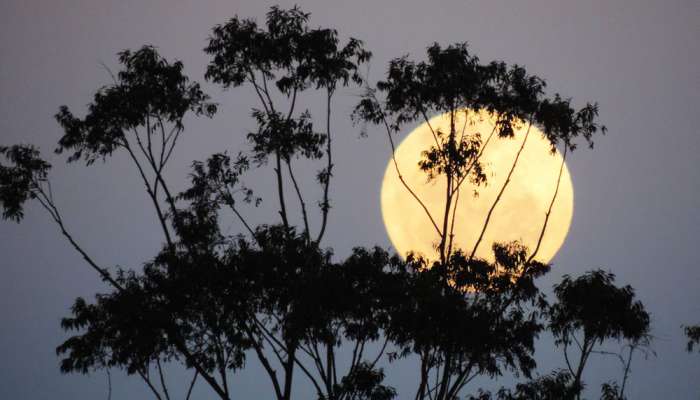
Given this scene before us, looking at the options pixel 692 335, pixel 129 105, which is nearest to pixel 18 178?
pixel 129 105

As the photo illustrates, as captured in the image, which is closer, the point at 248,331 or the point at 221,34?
the point at 248,331

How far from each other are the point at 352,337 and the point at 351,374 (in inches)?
48.4

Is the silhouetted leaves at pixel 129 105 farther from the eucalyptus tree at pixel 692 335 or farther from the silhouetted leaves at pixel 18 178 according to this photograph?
the eucalyptus tree at pixel 692 335

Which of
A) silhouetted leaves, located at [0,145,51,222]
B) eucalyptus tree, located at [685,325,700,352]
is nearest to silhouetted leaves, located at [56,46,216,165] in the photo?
silhouetted leaves, located at [0,145,51,222]

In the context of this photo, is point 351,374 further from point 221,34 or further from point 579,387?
point 221,34

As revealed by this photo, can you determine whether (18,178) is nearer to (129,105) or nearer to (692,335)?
(129,105)

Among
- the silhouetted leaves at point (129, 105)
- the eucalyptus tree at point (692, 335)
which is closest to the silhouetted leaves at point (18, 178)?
the silhouetted leaves at point (129, 105)

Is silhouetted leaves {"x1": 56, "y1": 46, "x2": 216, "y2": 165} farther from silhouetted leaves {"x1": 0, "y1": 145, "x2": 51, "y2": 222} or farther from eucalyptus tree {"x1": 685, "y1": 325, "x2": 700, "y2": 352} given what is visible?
eucalyptus tree {"x1": 685, "y1": 325, "x2": 700, "y2": 352}

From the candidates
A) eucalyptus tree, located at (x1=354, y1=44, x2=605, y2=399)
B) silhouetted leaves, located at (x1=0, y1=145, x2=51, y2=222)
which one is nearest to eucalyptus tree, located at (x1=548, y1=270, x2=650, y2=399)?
eucalyptus tree, located at (x1=354, y1=44, x2=605, y2=399)

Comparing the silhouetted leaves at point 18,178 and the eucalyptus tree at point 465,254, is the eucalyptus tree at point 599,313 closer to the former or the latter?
the eucalyptus tree at point 465,254

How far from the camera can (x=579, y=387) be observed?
101 ft

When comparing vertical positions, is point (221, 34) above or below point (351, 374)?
above

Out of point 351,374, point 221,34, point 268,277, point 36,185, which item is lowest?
point 351,374

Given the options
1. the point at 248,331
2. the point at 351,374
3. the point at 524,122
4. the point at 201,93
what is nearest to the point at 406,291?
the point at 351,374
